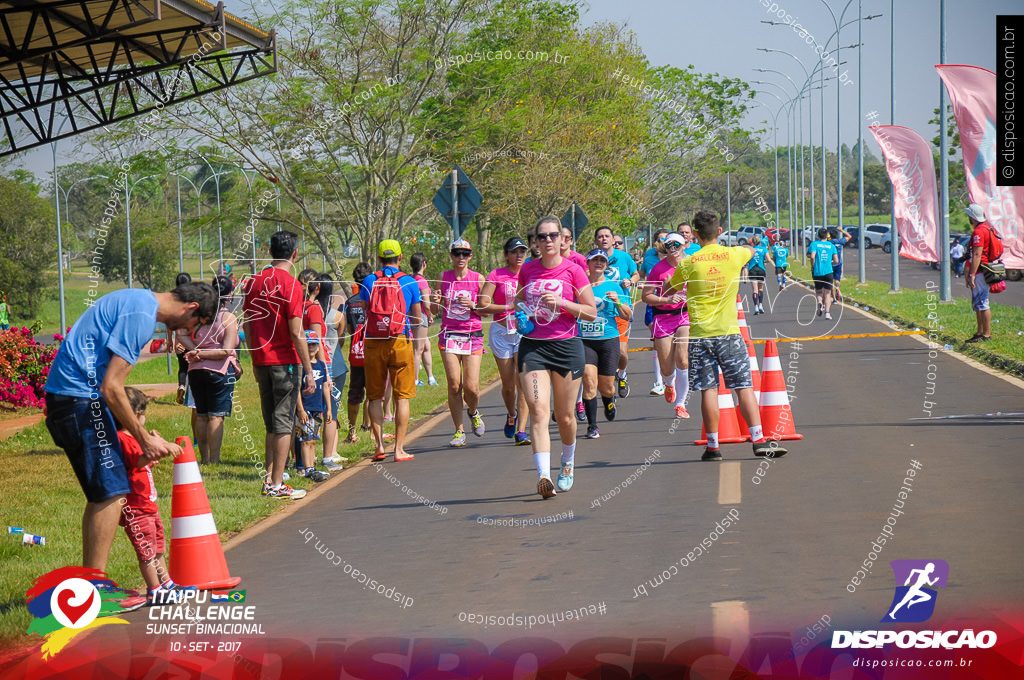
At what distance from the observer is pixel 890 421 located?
12.2 m

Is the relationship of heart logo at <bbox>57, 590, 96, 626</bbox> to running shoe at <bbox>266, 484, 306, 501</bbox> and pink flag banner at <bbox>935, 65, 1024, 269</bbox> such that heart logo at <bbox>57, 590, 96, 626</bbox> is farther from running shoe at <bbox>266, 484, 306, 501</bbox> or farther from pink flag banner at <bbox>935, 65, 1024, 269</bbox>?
pink flag banner at <bbox>935, 65, 1024, 269</bbox>

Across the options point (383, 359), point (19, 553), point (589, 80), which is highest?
point (589, 80)

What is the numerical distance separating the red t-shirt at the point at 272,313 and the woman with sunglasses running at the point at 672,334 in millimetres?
4335

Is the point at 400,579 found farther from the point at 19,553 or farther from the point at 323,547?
the point at 19,553

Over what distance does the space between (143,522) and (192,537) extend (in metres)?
0.34

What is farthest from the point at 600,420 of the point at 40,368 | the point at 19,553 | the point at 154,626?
the point at 40,368

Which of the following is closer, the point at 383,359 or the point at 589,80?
the point at 383,359

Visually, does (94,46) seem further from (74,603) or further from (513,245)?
(74,603)

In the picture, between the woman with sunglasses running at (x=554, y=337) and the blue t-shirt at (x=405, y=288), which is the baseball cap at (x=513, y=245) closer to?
the blue t-shirt at (x=405, y=288)

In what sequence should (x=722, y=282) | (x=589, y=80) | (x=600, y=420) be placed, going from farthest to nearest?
(x=589, y=80) < (x=600, y=420) < (x=722, y=282)

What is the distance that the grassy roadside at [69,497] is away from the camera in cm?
729

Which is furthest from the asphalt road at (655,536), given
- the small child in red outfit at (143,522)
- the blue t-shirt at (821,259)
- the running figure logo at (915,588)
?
the blue t-shirt at (821,259)

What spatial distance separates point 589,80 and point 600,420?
26.4 meters

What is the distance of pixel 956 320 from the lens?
22781 mm
